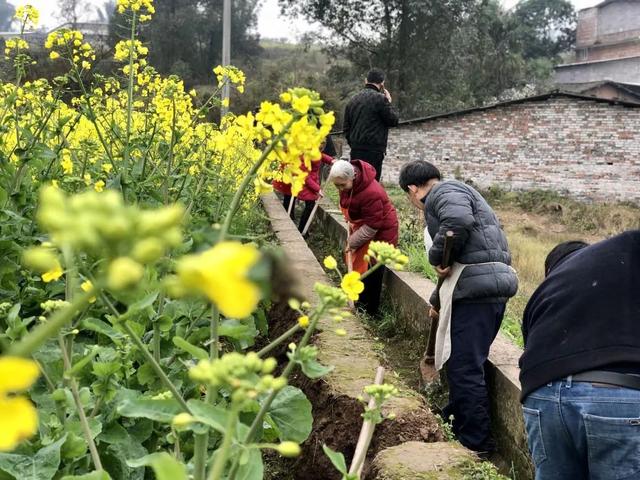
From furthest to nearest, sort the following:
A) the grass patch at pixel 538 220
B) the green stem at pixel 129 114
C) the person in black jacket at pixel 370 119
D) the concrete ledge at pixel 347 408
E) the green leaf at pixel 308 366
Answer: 1. the grass patch at pixel 538 220
2. the person in black jacket at pixel 370 119
3. the green stem at pixel 129 114
4. the concrete ledge at pixel 347 408
5. the green leaf at pixel 308 366

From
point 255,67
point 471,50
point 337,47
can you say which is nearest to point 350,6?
point 337,47

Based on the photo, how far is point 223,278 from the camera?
15.7 inches

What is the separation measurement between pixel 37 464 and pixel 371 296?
4549mm

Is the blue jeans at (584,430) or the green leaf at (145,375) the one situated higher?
the green leaf at (145,375)

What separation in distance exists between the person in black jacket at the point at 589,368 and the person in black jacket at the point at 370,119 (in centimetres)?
552

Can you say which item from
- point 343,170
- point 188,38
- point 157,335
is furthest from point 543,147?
point 188,38

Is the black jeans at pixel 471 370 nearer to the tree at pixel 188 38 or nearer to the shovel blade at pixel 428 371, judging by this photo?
the shovel blade at pixel 428 371

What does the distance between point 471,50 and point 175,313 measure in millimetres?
26993

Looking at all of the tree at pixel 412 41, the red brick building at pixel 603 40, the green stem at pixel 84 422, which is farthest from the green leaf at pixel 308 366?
the red brick building at pixel 603 40

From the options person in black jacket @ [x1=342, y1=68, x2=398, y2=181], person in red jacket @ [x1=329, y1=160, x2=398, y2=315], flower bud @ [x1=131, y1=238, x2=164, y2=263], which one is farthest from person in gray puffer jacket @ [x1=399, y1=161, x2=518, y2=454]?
person in black jacket @ [x1=342, y1=68, x2=398, y2=181]

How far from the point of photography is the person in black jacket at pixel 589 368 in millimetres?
2301

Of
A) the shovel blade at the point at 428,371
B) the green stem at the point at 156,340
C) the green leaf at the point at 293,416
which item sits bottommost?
the shovel blade at the point at 428,371

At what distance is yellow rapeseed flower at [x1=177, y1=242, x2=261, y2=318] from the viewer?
0.40m

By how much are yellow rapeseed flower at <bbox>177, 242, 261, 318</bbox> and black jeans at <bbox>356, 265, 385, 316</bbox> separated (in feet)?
18.1
